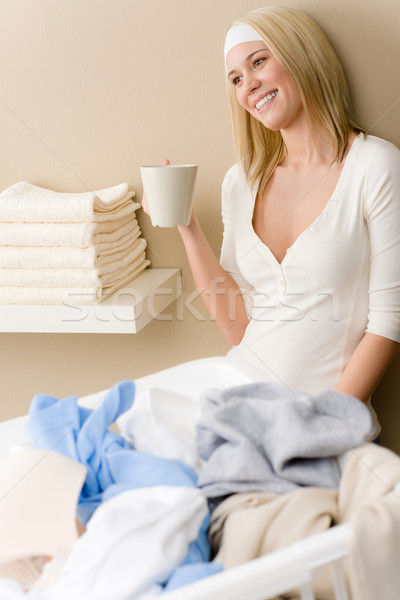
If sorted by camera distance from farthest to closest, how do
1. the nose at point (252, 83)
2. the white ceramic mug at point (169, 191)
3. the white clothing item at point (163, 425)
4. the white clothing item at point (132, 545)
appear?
1. the nose at point (252, 83)
2. the white ceramic mug at point (169, 191)
3. the white clothing item at point (163, 425)
4. the white clothing item at point (132, 545)

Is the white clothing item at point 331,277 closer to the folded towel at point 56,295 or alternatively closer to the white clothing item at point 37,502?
the folded towel at point 56,295

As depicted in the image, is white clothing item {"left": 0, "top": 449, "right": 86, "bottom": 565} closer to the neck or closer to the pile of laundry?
the pile of laundry

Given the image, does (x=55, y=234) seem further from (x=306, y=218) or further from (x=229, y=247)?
(x=306, y=218)

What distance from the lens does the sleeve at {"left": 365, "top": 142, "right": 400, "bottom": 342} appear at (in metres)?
1.05

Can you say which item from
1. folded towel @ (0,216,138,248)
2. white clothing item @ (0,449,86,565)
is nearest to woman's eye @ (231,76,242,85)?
folded towel @ (0,216,138,248)

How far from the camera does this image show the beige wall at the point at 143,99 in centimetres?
118

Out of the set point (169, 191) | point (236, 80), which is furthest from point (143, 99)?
point (169, 191)

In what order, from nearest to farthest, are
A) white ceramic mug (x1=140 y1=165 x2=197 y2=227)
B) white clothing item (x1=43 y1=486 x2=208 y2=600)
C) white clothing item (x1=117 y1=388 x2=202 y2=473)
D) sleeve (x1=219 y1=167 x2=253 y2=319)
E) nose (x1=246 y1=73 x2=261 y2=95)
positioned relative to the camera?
white clothing item (x1=43 y1=486 x2=208 y2=600) < white clothing item (x1=117 y1=388 x2=202 y2=473) < white ceramic mug (x1=140 y1=165 x2=197 y2=227) < nose (x1=246 y1=73 x2=261 y2=95) < sleeve (x1=219 y1=167 x2=253 y2=319)

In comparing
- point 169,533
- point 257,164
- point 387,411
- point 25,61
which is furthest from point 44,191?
point 169,533

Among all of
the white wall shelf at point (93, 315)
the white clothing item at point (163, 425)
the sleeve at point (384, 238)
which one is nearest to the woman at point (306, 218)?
the sleeve at point (384, 238)

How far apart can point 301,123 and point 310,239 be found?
0.22m

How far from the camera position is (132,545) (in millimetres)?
482

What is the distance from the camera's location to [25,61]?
130 cm

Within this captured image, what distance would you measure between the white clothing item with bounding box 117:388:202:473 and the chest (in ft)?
1.67
